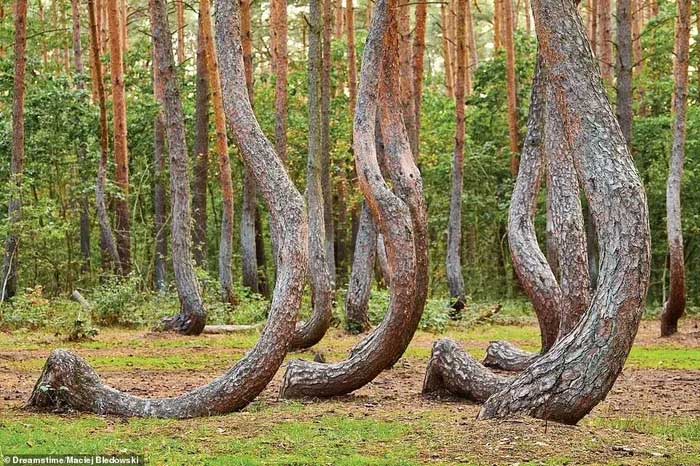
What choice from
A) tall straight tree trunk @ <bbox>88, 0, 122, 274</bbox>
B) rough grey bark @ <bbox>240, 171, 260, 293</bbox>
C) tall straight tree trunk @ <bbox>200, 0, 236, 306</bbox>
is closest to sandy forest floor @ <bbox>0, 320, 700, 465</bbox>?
tall straight tree trunk @ <bbox>200, 0, 236, 306</bbox>

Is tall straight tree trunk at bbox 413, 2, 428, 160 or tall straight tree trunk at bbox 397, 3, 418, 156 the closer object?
tall straight tree trunk at bbox 397, 3, 418, 156

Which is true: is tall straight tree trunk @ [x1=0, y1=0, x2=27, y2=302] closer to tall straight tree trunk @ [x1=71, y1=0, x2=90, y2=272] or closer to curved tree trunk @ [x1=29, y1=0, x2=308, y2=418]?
tall straight tree trunk @ [x1=71, y1=0, x2=90, y2=272]

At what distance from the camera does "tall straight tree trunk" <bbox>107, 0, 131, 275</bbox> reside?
2384 centimetres

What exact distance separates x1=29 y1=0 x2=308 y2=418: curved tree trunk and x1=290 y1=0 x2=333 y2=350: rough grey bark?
495 centimetres

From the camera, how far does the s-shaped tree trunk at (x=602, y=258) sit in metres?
7.66

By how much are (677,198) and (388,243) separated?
9.04m

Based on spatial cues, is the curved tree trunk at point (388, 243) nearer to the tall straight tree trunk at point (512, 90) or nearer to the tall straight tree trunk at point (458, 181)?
the tall straight tree trunk at point (458, 181)

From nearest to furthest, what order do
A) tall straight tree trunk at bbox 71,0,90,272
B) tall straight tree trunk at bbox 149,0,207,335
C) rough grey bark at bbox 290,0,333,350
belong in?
rough grey bark at bbox 290,0,333,350 → tall straight tree trunk at bbox 149,0,207,335 → tall straight tree trunk at bbox 71,0,90,272

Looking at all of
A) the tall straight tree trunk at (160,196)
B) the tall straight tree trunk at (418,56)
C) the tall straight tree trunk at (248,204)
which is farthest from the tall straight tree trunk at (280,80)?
the tall straight tree trunk at (160,196)

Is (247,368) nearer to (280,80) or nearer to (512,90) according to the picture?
(280,80)

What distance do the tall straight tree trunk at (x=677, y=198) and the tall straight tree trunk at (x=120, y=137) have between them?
1195 centimetres

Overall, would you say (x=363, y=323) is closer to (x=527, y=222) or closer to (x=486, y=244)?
(x=527, y=222)

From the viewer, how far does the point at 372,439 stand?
318 inches

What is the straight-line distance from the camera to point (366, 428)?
8672 millimetres
